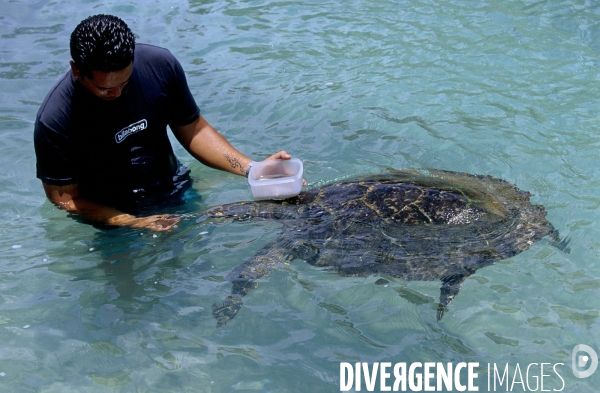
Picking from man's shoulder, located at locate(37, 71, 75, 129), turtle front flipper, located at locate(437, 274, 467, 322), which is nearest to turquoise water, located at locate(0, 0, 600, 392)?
turtle front flipper, located at locate(437, 274, 467, 322)

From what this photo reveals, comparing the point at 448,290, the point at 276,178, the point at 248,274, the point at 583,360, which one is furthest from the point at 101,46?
the point at 583,360

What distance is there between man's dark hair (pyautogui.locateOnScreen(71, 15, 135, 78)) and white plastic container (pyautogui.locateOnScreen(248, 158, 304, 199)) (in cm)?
118

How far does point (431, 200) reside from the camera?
4.13 meters

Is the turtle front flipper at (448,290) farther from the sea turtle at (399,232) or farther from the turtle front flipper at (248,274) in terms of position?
the turtle front flipper at (248,274)

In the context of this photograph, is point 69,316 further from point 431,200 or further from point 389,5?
point 389,5

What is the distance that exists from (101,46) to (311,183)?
2362mm

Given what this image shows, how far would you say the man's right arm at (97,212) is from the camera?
385 centimetres

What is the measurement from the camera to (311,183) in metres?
5.18

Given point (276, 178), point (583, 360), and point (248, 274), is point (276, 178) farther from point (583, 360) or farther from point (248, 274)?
point (583, 360)

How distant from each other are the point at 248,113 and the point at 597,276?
3899mm

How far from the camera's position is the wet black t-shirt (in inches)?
149

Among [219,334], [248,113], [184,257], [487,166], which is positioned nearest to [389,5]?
[248,113]

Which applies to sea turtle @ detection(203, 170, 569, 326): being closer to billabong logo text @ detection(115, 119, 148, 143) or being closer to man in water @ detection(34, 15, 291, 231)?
man in water @ detection(34, 15, 291, 231)

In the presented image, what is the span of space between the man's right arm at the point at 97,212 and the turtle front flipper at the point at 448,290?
183 centimetres
